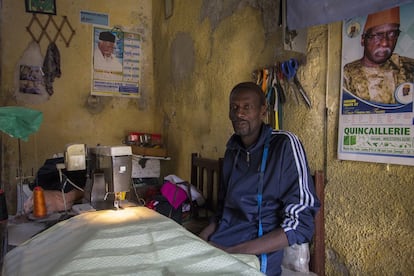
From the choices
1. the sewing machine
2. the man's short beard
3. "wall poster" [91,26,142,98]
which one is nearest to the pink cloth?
the sewing machine

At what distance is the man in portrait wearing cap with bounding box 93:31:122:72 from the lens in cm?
407

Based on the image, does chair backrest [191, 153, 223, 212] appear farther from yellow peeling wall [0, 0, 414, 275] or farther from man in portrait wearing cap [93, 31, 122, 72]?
man in portrait wearing cap [93, 31, 122, 72]

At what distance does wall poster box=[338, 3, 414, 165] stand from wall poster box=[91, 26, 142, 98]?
10.3ft

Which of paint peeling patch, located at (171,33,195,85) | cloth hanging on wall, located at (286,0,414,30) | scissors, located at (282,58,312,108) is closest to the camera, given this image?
cloth hanging on wall, located at (286,0,414,30)

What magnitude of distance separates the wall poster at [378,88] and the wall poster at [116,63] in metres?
3.15

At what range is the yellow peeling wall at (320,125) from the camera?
1.43m

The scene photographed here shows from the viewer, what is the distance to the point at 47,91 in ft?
12.7

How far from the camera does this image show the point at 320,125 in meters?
1.77

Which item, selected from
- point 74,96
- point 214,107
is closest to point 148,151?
point 214,107

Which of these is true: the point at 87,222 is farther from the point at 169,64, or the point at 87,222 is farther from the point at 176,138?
the point at 169,64

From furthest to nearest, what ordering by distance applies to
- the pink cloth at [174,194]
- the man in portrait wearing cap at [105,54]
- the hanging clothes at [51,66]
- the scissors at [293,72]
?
the man in portrait wearing cap at [105,54] → the hanging clothes at [51,66] → the pink cloth at [174,194] → the scissors at [293,72]

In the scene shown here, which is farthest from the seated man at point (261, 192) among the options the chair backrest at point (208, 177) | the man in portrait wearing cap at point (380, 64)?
the chair backrest at point (208, 177)

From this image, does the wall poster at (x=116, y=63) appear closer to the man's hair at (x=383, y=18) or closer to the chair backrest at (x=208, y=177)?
the chair backrest at (x=208, y=177)

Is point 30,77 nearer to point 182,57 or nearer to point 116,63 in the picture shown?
point 116,63
